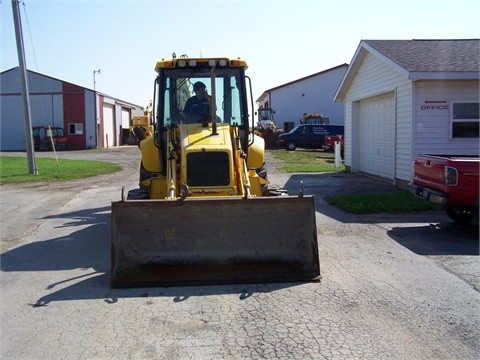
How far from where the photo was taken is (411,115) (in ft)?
48.0

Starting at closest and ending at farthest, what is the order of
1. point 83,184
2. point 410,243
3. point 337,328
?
point 337,328 < point 410,243 < point 83,184

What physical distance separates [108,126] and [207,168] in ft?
160

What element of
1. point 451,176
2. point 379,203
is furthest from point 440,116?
point 451,176

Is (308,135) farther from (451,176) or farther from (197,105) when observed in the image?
(197,105)

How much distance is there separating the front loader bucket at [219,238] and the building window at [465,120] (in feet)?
31.3

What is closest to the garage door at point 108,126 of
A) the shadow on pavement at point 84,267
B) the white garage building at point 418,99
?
the white garage building at point 418,99

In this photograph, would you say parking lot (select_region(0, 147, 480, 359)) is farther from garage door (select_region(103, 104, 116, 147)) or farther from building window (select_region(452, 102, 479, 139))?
garage door (select_region(103, 104, 116, 147))

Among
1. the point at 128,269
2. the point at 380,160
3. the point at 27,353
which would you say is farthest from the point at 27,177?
the point at 27,353

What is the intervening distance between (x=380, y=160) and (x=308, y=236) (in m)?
12.0

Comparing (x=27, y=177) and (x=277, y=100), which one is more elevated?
(x=277, y=100)

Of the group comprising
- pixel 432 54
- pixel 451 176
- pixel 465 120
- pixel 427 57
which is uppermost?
pixel 432 54

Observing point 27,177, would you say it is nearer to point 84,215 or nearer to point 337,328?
point 84,215

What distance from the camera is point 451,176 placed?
9.02 meters

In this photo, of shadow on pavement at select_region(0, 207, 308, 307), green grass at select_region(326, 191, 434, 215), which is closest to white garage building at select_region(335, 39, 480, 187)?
→ green grass at select_region(326, 191, 434, 215)
